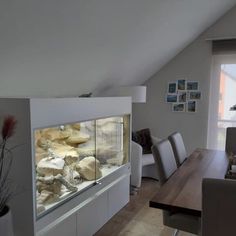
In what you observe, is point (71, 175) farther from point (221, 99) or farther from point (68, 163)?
point (221, 99)

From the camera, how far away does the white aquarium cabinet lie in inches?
68.6

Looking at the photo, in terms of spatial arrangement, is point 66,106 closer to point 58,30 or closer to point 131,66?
point 58,30

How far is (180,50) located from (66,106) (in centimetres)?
305

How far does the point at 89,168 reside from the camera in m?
2.52

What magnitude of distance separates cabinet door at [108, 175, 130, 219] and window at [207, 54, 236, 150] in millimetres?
2078

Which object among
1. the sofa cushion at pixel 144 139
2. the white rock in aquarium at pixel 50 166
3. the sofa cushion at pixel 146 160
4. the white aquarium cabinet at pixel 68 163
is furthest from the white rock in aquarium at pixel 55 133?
the sofa cushion at pixel 144 139

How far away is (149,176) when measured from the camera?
4.14 m

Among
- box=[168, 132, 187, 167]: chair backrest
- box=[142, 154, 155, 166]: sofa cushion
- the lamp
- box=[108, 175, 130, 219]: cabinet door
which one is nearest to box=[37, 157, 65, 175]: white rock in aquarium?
box=[108, 175, 130, 219]: cabinet door

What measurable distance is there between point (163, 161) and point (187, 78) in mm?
2599

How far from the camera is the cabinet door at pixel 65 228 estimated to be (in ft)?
6.34

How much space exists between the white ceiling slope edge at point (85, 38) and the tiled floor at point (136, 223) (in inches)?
58.9

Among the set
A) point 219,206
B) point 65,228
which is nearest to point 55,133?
point 65,228

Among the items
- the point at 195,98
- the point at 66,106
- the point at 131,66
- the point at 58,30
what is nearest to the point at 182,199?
the point at 66,106

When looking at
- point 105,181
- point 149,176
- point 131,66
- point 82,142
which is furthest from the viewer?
point 149,176
